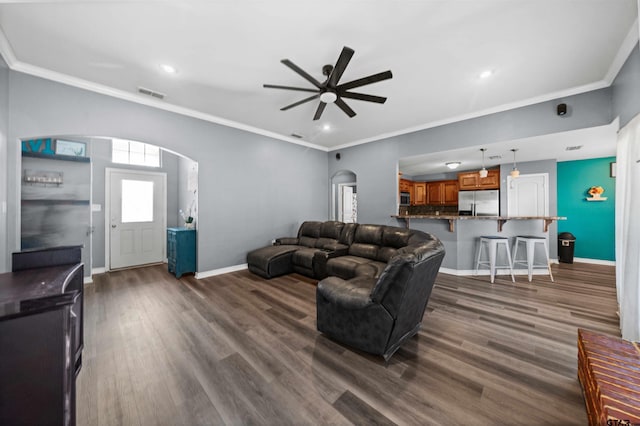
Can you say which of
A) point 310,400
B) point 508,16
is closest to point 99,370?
point 310,400

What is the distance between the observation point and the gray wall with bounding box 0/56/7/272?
2359 millimetres

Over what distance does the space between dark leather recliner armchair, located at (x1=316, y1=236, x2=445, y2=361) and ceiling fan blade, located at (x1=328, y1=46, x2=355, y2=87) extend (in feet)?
6.01

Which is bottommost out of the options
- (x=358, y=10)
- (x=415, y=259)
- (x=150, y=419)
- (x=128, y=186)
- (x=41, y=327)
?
(x=150, y=419)

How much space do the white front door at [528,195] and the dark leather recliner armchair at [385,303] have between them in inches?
214

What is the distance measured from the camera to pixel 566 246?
5.42 metres

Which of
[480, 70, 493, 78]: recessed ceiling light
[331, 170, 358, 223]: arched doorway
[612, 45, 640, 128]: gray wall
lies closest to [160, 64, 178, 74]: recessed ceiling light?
[480, 70, 493, 78]: recessed ceiling light

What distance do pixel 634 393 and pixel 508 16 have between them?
284cm

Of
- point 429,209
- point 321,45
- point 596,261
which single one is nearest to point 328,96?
point 321,45

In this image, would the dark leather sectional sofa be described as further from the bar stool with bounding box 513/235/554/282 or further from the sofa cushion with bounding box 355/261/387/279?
the bar stool with bounding box 513/235/554/282

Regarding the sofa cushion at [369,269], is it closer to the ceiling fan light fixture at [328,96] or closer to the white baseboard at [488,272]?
the white baseboard at [488,272]

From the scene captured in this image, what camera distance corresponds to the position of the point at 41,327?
3.25 ft

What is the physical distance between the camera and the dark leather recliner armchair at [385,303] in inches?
70.5

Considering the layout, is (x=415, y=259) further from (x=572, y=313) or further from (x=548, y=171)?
(x=548, y=171)

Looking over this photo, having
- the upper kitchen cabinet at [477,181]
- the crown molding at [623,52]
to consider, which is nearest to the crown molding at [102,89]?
the crown molding at [623,52]
